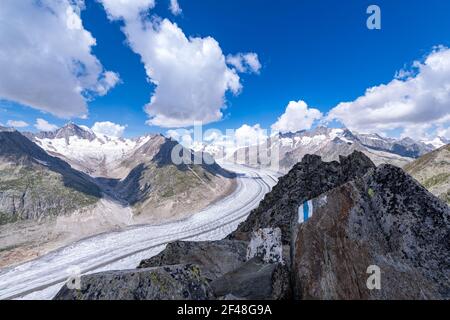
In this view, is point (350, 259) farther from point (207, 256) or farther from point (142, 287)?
point (207, 256)

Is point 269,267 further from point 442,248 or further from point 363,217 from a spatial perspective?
point 442,248

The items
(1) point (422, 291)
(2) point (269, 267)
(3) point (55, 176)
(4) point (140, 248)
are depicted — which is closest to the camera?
(1) point (422, 291)

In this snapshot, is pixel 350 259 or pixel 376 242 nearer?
pixel 350 259

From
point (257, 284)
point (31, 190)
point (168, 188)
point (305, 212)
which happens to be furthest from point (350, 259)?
point (168, 188)

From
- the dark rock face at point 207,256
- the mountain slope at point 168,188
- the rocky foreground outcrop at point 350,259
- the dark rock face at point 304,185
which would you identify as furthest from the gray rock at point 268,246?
the mountain slope at point 168,188

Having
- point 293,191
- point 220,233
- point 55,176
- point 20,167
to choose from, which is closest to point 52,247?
point 220,233

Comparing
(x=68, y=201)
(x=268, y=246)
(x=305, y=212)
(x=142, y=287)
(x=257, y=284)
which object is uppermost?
(x=68, y=201)
